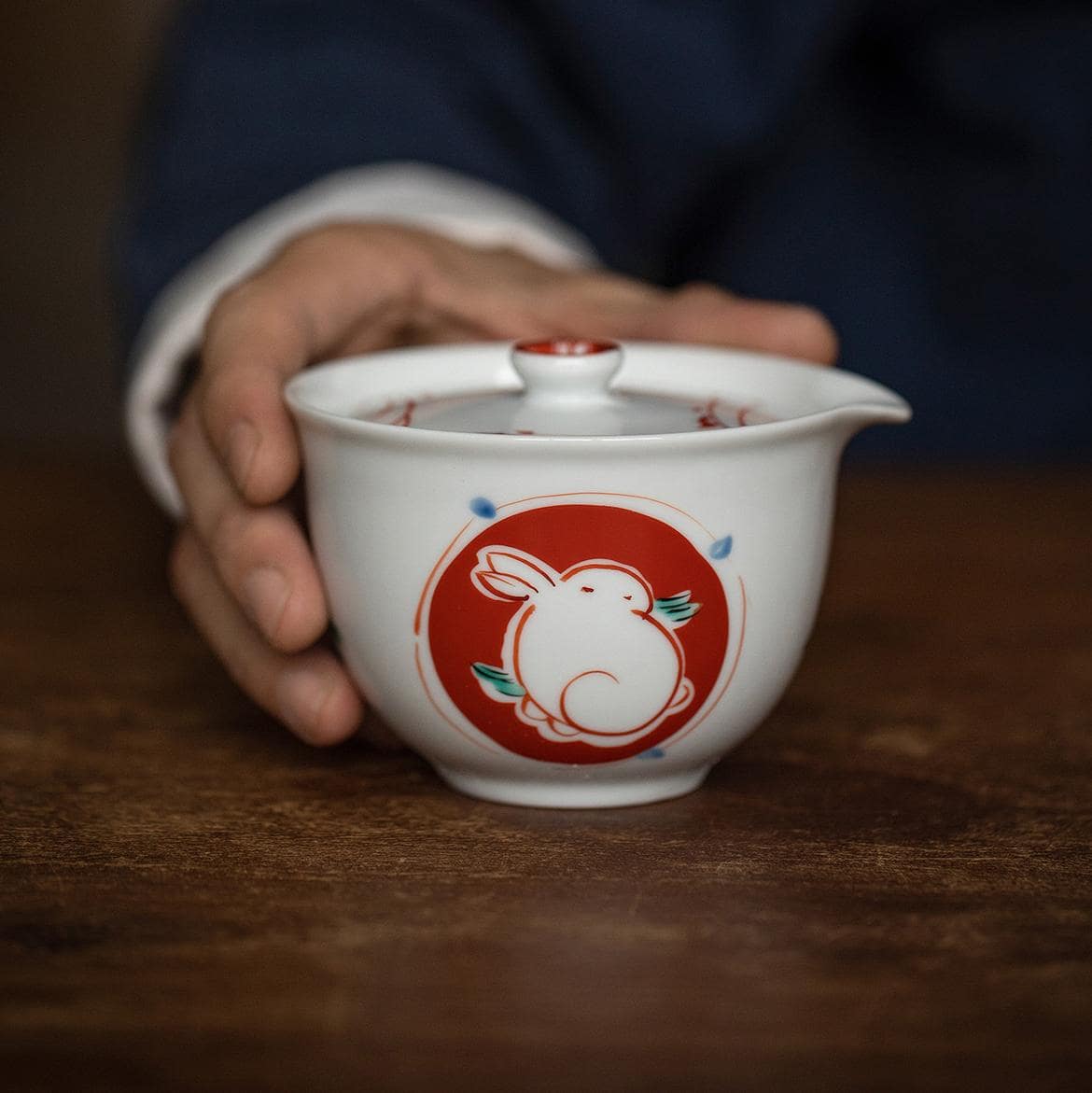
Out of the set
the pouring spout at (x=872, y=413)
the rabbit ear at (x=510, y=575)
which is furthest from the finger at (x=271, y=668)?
the pouring spout at (x=872, y=413)

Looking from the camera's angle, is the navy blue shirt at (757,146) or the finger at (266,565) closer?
the finger at (266,565)

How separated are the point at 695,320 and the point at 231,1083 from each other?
19.6 inches

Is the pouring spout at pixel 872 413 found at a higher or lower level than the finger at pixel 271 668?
higher

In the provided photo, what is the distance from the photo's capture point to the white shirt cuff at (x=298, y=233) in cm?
82

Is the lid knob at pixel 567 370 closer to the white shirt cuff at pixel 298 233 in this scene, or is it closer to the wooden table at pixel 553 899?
the wooden table at pixel 553 899

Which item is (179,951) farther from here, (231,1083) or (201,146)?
(201,146)

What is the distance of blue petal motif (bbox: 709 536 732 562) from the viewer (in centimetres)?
50

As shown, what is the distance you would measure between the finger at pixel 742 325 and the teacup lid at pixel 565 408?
0.52 feet

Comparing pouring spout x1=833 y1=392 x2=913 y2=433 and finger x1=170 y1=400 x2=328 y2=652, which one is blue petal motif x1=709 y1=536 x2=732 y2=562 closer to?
pouring spout x1=833 y1=392 x2=913 y2=433

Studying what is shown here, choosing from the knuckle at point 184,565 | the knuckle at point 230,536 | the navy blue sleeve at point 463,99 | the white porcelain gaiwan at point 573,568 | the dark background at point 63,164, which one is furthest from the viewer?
the dark background at point 63,164

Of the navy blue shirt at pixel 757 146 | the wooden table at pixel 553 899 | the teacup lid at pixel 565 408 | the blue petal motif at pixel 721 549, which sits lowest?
the wooden table at pixel 553 899

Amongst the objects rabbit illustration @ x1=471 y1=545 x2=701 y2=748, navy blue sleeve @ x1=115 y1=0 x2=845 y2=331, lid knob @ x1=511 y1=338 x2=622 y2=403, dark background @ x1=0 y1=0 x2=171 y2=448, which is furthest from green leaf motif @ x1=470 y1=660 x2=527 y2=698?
dark background @ x1=0 y1=0 x2=171 y2=448

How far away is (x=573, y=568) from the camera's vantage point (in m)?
0.49

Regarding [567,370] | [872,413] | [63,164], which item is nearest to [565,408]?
[567,370]
